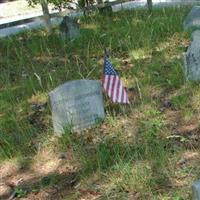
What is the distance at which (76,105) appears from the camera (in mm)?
4840

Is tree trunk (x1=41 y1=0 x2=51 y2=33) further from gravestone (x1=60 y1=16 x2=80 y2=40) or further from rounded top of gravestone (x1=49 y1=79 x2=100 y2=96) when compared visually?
rounded top of gravestone (x1=49 y1=79 x2=100 y2=96)

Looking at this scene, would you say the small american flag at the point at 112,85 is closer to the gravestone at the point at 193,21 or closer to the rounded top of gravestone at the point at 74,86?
the rounded top of gravestone at the point at 74,86

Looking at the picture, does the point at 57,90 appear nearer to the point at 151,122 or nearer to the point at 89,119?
the point at 89,119

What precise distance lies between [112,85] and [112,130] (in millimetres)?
439

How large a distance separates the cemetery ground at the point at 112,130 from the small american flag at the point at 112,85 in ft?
0.52

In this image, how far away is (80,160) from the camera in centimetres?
432

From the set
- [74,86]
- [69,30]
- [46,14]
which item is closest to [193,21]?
[69,30]

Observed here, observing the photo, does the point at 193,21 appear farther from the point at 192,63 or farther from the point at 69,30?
the point at 192,63

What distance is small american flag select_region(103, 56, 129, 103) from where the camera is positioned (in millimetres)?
4902

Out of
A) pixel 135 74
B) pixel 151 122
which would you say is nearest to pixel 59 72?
pixel 135 74

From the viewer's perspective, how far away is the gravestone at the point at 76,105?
4.77 meters

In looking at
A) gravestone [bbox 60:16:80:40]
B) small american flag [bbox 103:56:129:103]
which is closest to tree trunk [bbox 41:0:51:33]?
gravestone [bbox 60:16:80:40]

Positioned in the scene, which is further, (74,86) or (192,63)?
(192,63)

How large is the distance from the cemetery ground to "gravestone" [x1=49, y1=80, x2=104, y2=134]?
9 cm
